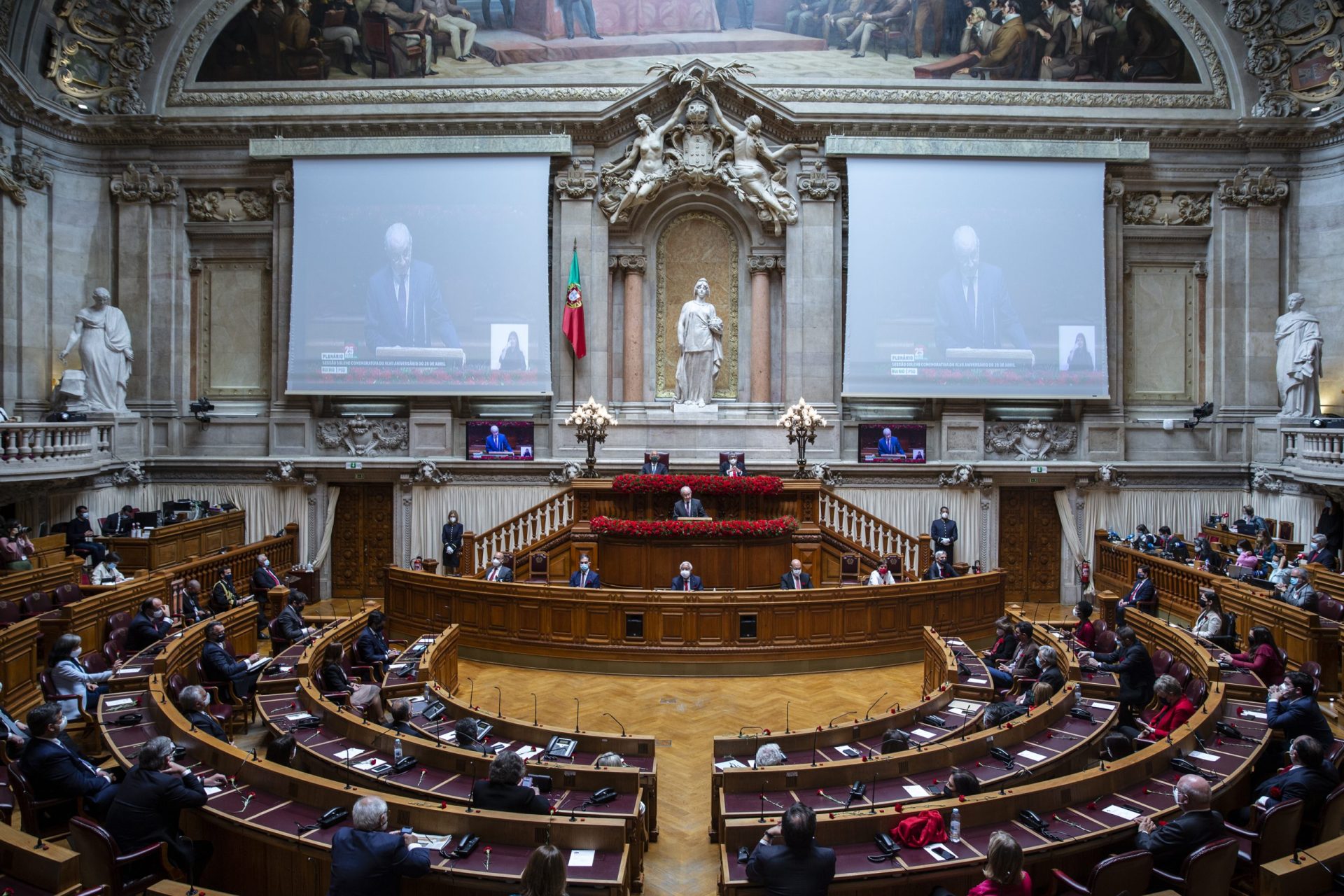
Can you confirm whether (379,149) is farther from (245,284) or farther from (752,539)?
(752,539)

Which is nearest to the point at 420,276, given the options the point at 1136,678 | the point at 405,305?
the point at 405,305

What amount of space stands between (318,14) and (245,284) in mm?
6426

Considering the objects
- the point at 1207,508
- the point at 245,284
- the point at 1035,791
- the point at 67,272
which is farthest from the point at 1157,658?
the point at 67,272

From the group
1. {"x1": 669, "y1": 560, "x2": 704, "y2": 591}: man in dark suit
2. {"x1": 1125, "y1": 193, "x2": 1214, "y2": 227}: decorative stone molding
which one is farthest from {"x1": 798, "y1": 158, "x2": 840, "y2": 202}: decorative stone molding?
{"x1": 669, "y1": 560, "x2": 704, "y2": 591}: man in dark suit

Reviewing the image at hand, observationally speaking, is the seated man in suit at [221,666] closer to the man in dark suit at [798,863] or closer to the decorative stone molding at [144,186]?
the man in dark suit at [798,863]

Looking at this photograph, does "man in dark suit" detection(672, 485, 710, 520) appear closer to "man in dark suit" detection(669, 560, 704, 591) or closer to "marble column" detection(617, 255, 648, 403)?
"man in dark suit" detection(669, 560, 704, 591)

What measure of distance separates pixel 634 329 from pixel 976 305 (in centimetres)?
779

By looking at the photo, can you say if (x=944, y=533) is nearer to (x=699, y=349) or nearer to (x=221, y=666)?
(x=699, y=349)

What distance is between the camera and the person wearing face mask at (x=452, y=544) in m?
17.2

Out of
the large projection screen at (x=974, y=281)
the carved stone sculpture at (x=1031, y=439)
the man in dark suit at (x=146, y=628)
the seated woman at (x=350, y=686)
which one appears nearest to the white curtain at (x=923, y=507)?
the carved stone sculpture at (x=1031, y=439)

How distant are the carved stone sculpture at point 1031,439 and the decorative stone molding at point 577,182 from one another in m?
10.6

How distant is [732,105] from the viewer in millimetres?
20516

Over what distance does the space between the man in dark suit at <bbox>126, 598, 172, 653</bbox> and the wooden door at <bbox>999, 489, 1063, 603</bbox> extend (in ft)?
54.7

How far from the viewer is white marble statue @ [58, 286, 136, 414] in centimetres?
1925
